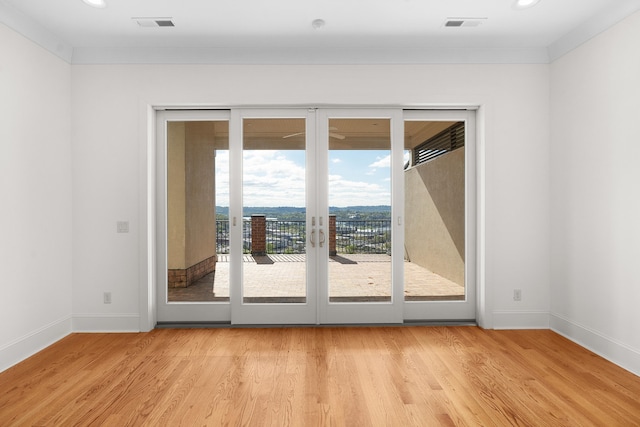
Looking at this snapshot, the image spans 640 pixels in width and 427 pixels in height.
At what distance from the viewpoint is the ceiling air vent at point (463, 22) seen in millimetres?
3098

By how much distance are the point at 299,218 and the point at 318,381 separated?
1705 millimetres

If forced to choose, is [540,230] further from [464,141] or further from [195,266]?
[195,266]

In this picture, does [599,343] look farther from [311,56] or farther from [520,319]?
[311,56]

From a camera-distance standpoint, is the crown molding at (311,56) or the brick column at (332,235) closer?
the crown molding at (311,56)

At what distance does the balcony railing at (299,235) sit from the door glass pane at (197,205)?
0.02m

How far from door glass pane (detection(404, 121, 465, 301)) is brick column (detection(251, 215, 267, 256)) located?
1.50m

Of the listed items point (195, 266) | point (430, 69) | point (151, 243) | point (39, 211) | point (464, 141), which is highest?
point (430, 69)

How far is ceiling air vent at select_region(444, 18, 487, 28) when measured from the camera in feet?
10.2

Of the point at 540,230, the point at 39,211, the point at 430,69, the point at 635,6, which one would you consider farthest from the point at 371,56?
the point at 39,211

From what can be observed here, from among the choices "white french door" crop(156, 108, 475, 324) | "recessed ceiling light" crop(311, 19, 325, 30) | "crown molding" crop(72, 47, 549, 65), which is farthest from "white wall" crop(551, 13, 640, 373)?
"recessed ceiling light" crop(311, 19, 325, 30)

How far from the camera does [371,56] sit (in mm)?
3631

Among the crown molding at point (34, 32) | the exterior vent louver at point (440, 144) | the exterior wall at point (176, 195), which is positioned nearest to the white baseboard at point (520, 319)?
the exterior vent louver at point (440, 144)

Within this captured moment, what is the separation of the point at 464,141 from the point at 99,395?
12.7 feet

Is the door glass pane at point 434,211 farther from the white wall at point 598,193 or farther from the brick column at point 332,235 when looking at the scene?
the white wall at point 598,193
